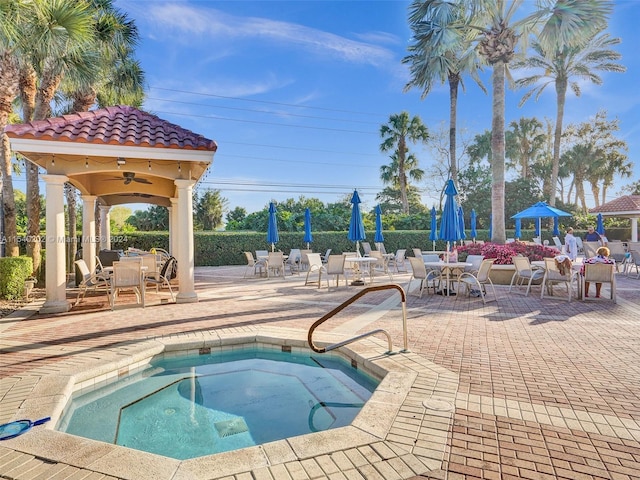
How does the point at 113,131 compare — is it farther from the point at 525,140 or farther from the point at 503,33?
the point at 525,140

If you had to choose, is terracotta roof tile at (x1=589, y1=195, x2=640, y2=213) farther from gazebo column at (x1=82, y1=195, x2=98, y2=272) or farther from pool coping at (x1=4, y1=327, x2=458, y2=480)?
gazebo column at (x1=82, y1=195, x2=98, y2=272)

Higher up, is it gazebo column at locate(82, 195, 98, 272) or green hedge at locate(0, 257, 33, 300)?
gazebo column at locate(82, 195, 98, 272)

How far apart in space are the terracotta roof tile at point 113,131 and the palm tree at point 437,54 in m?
12.2

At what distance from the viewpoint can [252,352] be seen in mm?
5184

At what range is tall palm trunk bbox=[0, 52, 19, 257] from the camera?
28.8ft

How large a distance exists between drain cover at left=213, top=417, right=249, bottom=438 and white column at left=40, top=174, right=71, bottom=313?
5824 mm

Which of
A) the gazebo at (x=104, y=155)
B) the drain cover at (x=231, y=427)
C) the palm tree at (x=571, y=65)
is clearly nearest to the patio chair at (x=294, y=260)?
the gazebo at (x=104, y=155)

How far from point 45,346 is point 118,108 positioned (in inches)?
254

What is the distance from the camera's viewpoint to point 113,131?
7562mm

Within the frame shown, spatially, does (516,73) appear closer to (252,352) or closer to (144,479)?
(252,352)

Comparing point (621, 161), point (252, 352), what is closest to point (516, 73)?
point (621, 161)

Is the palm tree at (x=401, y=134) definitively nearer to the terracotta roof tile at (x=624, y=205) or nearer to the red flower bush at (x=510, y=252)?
→ the terracotta roof tile at (x=624, y=205)

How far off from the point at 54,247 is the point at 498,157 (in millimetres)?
14147

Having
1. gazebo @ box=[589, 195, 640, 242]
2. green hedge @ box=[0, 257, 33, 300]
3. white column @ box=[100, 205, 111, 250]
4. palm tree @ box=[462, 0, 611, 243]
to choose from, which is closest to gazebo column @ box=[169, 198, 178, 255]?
white column @ box=[100, 205, 111, 250]
